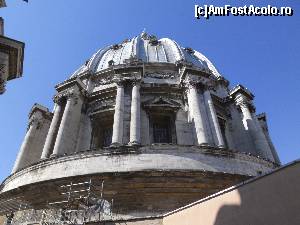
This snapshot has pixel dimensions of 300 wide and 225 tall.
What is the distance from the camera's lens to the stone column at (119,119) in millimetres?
15555

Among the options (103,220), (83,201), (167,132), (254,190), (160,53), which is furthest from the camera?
(160,53)

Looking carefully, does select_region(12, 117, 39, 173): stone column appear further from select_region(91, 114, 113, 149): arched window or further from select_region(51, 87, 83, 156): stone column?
select_region(91, 114, 113, 149): arched window

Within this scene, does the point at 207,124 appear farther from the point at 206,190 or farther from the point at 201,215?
the point at 201,215

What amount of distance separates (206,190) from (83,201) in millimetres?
4568

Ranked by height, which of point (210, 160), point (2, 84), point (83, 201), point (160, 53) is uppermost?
point (160, 53)

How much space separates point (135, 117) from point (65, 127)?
3.76 m

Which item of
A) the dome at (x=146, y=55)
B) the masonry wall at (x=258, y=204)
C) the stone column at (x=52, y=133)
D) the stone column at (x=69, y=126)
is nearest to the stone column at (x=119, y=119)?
the stone column at (x=69, y=126)

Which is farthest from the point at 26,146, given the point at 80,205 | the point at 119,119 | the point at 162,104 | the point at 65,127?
the point at 80,205

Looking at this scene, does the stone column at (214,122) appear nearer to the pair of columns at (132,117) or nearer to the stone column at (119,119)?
the pair of columns at (132,117)

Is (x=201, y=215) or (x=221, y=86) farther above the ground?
(x=221, y=86)

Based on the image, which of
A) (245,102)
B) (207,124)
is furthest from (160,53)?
(207,124)

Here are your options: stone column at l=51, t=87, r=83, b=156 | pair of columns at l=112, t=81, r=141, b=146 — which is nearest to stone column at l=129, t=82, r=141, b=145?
pair of columns at l=112, t=81, r=141, b=146

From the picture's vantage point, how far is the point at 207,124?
1686 centimetres

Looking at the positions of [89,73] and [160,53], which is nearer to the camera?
[89,73]
